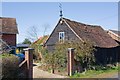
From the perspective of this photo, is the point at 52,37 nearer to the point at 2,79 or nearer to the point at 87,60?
the point at 87,60

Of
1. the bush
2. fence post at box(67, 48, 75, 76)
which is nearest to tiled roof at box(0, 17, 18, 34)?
fence post at box(67, 48, 75, 76)

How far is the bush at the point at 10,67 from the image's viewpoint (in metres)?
15.9

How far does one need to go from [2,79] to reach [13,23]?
2594cm

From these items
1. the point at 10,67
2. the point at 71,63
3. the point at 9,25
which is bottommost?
the point at 71,63

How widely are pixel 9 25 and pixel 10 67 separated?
24484 millimetres

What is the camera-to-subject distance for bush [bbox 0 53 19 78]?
15922 mm

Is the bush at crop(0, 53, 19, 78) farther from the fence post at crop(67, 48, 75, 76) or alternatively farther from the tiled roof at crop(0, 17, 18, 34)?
the tiled roof at crop(0, 17, 18, 34)

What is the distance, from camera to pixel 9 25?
40.2 meters

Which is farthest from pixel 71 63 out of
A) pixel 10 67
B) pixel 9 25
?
pixel 9 25

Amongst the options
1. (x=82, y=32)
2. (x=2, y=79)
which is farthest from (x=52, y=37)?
(x=2, y=79)

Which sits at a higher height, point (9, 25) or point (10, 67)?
point (9, 25)

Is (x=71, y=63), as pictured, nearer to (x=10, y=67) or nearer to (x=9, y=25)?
(x=10, y=67)

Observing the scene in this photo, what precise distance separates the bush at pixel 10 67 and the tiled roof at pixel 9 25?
2145 centimetres

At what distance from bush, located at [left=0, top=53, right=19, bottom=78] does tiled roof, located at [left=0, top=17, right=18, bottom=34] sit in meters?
21.4
